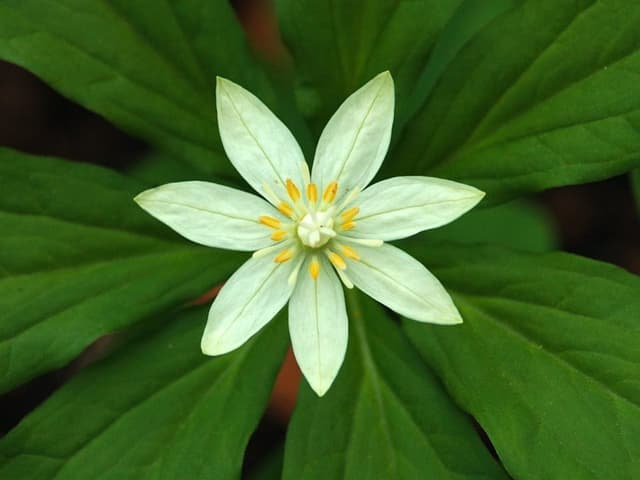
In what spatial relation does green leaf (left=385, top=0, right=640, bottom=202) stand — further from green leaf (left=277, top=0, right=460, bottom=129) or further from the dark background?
the dark background

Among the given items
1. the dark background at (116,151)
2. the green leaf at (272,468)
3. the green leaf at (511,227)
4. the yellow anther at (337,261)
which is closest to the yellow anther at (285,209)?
the yellow anther at (337,261)

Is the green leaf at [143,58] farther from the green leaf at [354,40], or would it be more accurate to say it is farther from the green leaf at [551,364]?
the green leaf at [551,364]

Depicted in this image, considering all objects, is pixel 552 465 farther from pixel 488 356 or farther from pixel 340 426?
pixel 340 426

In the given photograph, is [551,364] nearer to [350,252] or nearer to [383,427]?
[383,427]

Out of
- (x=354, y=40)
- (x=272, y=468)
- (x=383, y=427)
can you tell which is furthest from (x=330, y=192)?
(x=272, y=468)

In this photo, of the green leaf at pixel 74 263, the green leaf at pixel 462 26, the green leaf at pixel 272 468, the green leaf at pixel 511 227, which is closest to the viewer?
the green leaf at pixel 74 263

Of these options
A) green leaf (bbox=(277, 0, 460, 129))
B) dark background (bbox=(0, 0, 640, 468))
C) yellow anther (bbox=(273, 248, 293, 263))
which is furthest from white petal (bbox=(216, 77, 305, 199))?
dark background (bbox=(0, 0, 640, 468))
